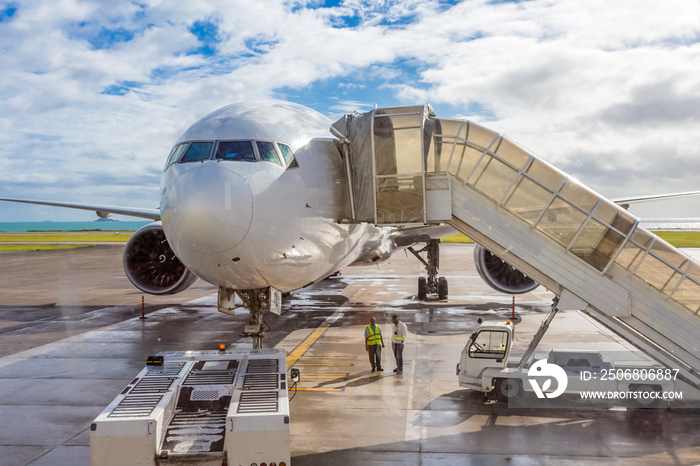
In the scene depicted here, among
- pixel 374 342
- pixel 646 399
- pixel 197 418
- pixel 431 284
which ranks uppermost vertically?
pixel 197 418

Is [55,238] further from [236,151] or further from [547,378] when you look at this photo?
[547,378]

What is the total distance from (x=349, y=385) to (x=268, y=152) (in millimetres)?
5527

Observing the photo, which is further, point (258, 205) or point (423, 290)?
point (423, 290)

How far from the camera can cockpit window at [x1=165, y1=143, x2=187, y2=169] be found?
9.54 metres

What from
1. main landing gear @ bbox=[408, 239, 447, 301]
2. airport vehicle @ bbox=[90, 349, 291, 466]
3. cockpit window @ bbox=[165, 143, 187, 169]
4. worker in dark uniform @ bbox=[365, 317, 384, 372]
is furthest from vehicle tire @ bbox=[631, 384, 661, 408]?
main landing gear @ bbox=[408, 239, 447, 301]

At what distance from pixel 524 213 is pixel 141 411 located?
6808 mm

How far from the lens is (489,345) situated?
480 inches

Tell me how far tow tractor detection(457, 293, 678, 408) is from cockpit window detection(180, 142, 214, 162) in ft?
20.4

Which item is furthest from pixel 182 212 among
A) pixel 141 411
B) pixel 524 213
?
pixel 524 213

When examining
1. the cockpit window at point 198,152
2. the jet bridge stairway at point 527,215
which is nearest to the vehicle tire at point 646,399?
the jet bridge stairway at point 527,215

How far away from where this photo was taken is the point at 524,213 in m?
10.3

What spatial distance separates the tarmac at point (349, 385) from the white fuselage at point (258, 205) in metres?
2.82

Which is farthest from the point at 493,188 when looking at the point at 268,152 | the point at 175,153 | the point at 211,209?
the point at 175,153

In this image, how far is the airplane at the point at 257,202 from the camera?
851 cm
